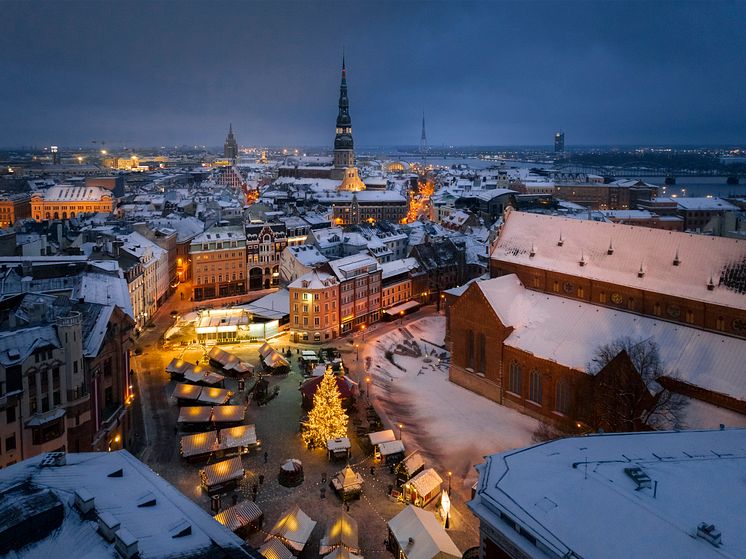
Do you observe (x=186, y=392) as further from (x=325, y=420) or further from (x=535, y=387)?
(x=535, y=387)

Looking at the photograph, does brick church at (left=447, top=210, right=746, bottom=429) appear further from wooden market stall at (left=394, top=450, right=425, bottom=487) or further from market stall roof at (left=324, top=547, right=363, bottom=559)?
market stall roof at (left=324, top=547, right=363, bottom=559)

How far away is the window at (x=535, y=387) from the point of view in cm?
4847

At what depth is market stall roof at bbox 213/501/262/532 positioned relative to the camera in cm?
3247

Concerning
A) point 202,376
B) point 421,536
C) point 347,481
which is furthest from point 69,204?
point 421,536

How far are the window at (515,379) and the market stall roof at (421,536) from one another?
66.1ft

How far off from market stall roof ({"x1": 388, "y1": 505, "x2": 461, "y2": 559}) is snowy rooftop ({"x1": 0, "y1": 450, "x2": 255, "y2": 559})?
11161 mm

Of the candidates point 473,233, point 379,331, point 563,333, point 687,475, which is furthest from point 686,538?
point 473,233

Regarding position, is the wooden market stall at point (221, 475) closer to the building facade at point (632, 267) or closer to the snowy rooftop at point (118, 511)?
the snowy rooftop at point (118, 511)

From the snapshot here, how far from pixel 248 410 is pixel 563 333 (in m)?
27.0

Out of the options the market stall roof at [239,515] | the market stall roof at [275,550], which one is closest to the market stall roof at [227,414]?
the market stall roof at [239,515]

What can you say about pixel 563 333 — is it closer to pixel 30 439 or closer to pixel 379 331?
pixel 379 331

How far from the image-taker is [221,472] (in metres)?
37.8

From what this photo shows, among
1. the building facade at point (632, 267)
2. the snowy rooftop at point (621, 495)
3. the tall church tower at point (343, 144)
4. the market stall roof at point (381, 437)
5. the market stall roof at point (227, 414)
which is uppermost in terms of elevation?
the tall church tower at point (343, 144)

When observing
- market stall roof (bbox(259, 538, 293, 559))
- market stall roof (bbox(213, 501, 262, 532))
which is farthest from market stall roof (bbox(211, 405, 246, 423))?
market stall roof (bbox(259, 538, 293, 559))
